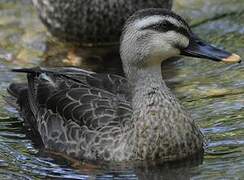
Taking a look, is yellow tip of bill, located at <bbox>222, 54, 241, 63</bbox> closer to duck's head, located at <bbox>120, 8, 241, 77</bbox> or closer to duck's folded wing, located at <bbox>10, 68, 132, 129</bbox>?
duck's head, located at <bbox>120, 8, 241, 77</bbox>

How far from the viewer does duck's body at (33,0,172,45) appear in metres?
11.4

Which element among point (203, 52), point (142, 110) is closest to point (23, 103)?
point (142, 110)

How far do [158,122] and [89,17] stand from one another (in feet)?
11.5

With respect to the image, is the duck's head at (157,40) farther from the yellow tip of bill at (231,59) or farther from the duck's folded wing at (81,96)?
the duck's folded wing at (81,96)

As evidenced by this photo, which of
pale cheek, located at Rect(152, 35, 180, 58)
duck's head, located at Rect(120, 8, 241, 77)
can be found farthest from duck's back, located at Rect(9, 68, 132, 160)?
pale cheek, located at Rect(152, 35, 180, 58)

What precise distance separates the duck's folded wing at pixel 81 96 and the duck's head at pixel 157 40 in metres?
0.46

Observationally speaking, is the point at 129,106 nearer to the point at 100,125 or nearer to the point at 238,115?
the point at 100,125

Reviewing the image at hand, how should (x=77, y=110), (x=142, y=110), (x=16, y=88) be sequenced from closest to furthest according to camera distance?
(x=142, y=110), (x=77, y=110), (x=16, y=88)

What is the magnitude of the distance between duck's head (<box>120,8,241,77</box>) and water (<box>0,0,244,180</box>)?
81cm

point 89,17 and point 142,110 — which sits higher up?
point 89,17

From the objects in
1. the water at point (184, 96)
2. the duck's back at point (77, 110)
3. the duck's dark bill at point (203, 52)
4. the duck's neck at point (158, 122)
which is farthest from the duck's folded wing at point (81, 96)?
the duck's dark bill at point (203, 52)

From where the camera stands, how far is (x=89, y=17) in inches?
456

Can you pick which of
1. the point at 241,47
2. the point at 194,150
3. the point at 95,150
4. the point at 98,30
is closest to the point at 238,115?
the point at 194,150

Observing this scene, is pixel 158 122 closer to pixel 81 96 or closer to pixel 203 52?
pixel 203 52
